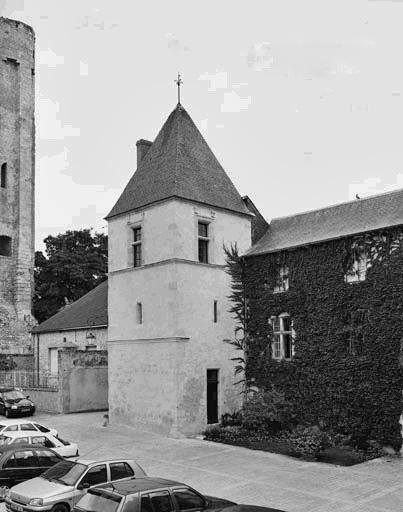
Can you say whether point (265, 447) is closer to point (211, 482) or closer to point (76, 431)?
point (211, 482)

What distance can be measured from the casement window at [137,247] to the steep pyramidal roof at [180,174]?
112cm

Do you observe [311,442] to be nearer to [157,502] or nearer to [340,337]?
[340,337]

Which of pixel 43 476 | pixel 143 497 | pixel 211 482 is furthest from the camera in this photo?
pixel 211 482

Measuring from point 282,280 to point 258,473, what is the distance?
978cm

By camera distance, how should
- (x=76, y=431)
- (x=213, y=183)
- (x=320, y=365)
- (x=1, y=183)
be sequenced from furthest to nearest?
(x=1, y=183) → (x=213, y=183) → (x=76, y=431) → (x=320, y=365)

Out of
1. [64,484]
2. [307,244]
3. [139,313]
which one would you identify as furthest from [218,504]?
[139,313]

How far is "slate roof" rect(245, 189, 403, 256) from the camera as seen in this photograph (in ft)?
83.9

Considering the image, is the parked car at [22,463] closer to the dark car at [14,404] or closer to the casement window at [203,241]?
the casement window at [203,241]

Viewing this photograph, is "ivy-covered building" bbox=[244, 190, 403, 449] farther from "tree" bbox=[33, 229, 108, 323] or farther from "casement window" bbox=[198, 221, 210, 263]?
"tree" bbox=[33, 229, 108, 323]

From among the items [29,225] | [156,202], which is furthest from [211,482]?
[29,225]

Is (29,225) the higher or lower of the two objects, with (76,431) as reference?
higher

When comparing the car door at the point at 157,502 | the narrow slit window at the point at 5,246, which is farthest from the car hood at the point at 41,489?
the narrow slit window at the point at 5,246

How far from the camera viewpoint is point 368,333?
24172 millimetres

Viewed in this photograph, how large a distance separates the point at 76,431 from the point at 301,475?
12.3 metres
